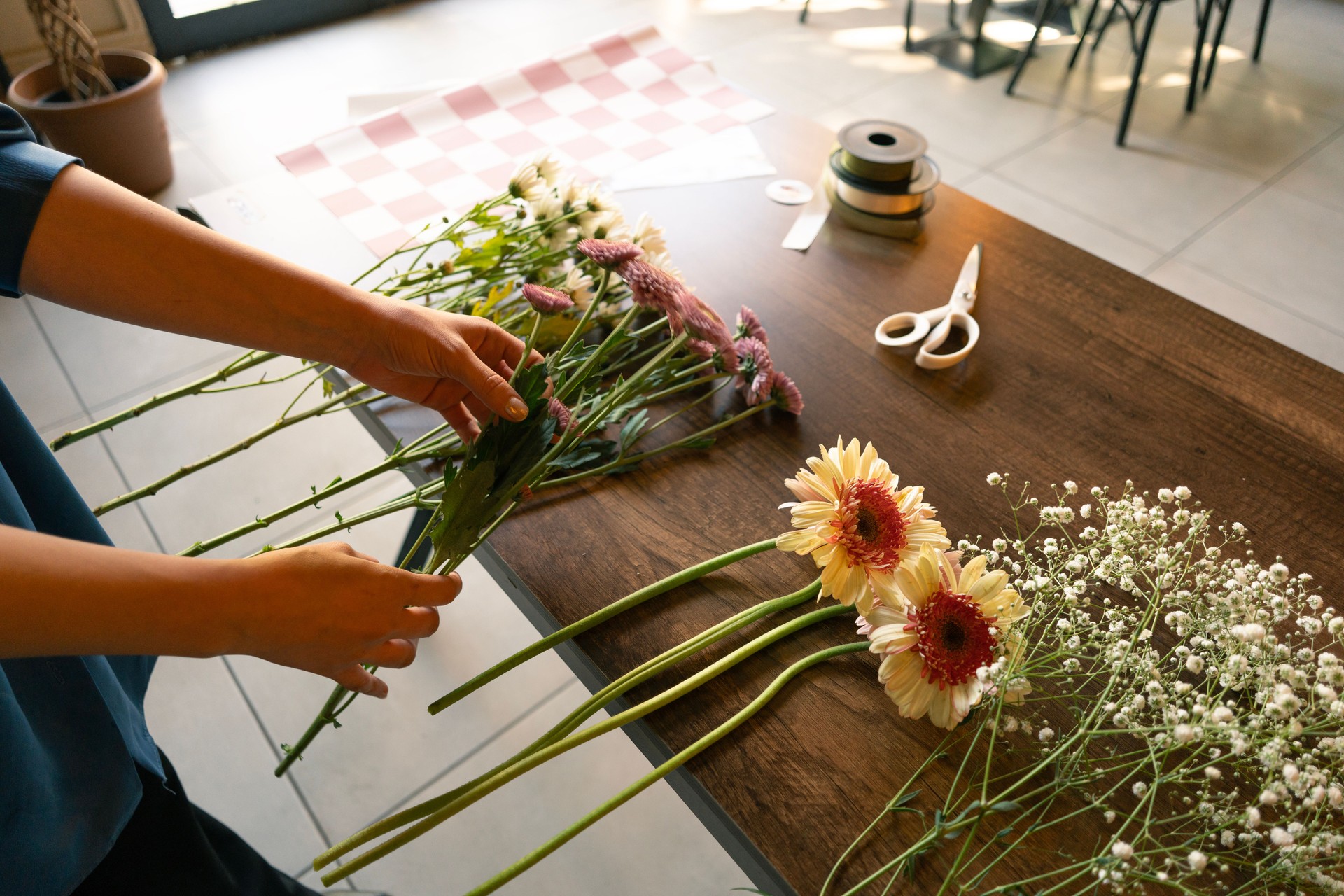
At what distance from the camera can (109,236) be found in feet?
2.43

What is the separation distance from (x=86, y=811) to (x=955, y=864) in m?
0.72

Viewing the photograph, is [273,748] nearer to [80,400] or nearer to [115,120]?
[80,400]

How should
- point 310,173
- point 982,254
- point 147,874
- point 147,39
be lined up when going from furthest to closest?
point 147,39
point 310,173
point 982,254
point 147,874

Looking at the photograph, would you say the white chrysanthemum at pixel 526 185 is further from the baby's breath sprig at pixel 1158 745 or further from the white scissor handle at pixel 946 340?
the baby's breath sprig at pixel 1158 745

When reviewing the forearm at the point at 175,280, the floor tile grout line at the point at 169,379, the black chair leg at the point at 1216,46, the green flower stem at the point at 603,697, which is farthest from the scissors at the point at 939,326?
the black chair leg at the point at 1216,46

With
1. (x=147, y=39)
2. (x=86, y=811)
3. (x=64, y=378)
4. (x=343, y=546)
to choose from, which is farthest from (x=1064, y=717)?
(x=147, y=39)

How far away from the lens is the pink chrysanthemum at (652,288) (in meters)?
0.85

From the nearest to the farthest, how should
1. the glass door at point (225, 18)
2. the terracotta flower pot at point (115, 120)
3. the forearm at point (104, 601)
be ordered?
the forearm at point (104, 601) → the terracotta flower pot at point (115, 120) → the glass door at point (225, 18)

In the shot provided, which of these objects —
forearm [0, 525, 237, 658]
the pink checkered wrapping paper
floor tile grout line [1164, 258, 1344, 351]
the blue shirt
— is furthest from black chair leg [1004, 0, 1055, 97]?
forearm [0, 525, 237, 658]

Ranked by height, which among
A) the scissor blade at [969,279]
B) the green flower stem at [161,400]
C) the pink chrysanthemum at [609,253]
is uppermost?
the pink chrysanthemum at [609,253]

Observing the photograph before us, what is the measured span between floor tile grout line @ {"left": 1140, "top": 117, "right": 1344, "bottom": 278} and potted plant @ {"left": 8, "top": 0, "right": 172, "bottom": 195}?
287 centimetres

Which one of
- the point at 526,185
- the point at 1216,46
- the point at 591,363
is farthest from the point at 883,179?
the point at 1216,46

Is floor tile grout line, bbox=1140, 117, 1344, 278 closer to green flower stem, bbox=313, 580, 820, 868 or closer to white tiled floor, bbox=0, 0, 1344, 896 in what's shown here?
white tiled floor, bbox=0, 0, 1344, 896

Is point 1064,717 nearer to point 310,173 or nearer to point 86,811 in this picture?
point 86,811
